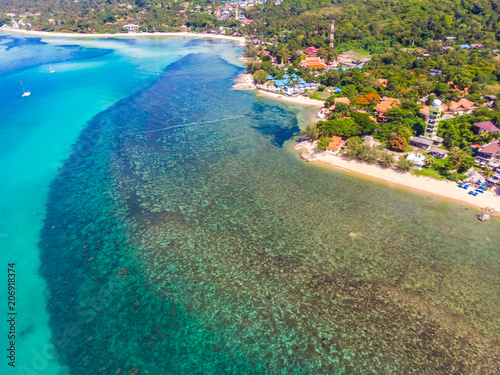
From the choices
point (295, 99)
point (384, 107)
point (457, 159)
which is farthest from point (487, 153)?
point (295, 99)

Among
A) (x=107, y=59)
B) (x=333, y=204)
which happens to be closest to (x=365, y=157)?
(x=333, y=204)

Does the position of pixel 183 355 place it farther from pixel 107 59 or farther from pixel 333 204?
pixel 107 59

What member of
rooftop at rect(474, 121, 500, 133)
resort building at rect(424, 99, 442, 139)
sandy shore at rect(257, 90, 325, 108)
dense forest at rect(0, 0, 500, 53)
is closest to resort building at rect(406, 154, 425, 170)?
resort building at rect(424, 99, 442, 139)

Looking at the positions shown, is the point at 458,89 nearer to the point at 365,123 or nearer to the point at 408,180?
the point at 365,123

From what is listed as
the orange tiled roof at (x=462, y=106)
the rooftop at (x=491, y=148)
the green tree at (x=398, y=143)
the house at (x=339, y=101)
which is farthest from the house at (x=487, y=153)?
the house at (x=339, y=101)

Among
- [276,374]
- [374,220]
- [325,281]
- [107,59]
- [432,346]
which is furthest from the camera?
[107,59]
